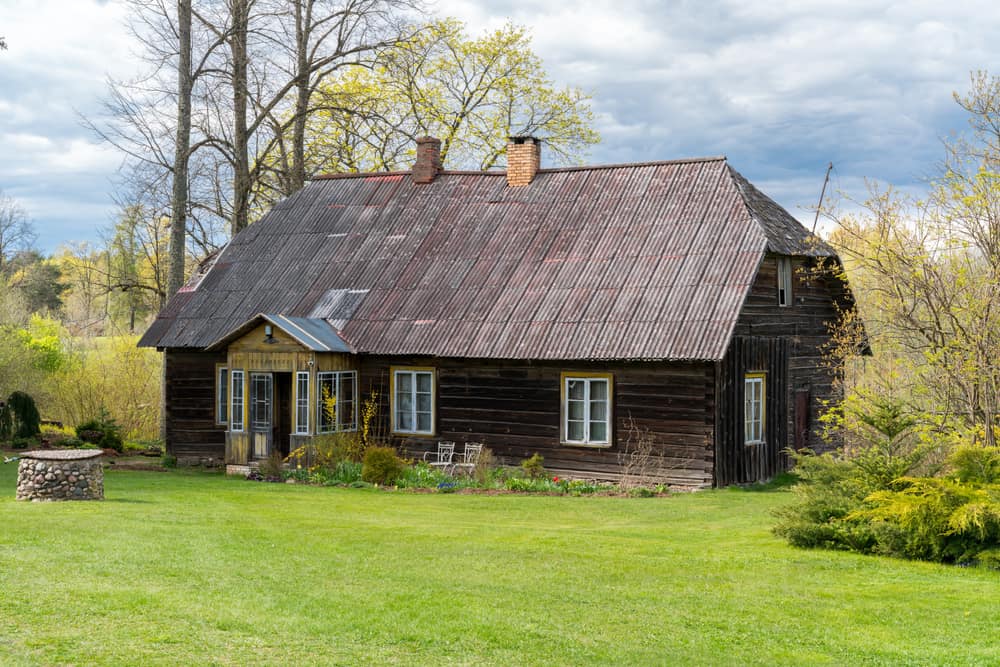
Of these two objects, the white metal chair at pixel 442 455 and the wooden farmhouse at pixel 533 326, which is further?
the white metal chair at pixel 442 455

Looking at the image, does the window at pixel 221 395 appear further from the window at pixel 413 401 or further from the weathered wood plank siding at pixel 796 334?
the weathered wood plank siding at pixel 796 334

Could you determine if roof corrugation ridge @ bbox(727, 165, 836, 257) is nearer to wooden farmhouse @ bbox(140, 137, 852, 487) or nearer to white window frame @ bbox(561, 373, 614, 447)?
wooden farmhouse @ bbox(140, 137, 852, 487)

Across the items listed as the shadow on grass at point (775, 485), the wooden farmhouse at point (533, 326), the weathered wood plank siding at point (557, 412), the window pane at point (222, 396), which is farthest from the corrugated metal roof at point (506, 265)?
the shadow on grass at point (775, 485)

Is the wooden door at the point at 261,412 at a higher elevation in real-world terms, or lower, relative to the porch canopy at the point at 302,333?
lower

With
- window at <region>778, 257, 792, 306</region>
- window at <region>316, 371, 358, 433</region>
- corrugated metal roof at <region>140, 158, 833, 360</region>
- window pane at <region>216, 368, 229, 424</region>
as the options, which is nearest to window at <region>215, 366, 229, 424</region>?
window pane at <region>216, 368, 229, 424</region>

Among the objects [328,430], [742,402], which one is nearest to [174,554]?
[328,430]

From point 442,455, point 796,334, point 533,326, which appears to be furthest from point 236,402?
point 796,334

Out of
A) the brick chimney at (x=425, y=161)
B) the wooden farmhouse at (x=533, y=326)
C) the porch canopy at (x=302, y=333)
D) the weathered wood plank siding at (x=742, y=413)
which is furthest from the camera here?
the brick chimney at (x=425, y=161)

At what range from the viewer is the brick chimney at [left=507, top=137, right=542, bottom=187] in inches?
1003

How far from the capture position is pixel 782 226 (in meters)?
22.1

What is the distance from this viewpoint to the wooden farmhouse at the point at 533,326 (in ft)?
64.9

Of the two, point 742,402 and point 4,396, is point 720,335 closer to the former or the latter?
point 742,402

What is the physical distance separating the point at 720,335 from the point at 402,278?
8.20 metres

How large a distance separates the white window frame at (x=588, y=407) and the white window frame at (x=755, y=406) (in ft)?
8.85
